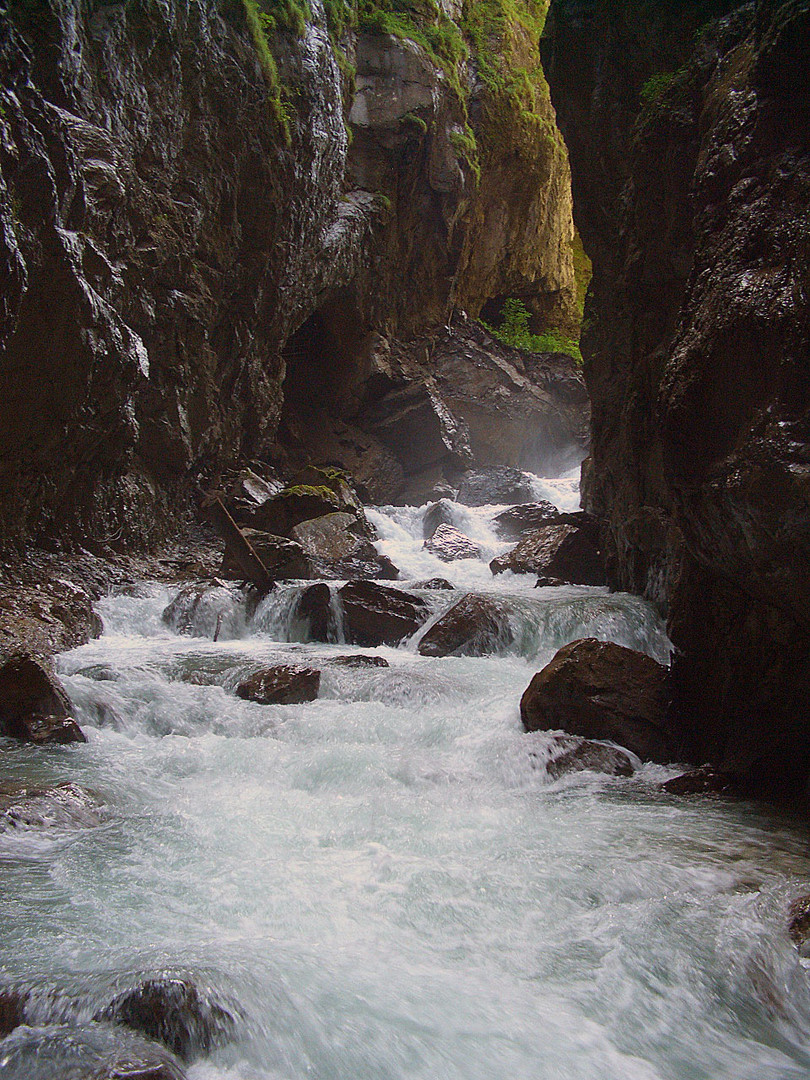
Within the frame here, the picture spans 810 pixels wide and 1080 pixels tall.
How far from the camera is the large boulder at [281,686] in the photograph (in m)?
7.34

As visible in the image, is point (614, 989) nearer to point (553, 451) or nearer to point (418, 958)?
point (418, 958)

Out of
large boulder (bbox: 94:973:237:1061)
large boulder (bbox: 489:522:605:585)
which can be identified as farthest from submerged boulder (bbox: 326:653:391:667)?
large boulder (bbox: 94:973:237:1061)

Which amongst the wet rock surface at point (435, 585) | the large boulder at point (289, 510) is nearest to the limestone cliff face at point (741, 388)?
the wet rock surface at point (435, 585)

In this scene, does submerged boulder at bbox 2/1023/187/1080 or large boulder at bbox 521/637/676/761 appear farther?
large boulder at bbox 521/637/676/761

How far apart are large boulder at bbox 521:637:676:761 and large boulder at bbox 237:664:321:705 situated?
2251 mm

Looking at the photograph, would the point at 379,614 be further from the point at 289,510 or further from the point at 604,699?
the point at 289,510

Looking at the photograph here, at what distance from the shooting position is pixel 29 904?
3385 millimetres

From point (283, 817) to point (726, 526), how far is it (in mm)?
3427

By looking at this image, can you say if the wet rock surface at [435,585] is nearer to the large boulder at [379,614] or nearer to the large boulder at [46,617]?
the large boulder at [379,614]

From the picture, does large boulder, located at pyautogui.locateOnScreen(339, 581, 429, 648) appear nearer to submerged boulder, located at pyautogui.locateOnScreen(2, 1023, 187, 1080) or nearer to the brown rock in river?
the brown rock in river

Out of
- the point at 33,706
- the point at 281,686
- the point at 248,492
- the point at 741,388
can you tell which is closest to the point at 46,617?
the point at 33,706

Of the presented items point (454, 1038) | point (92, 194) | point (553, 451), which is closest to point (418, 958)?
point (454, 1038)

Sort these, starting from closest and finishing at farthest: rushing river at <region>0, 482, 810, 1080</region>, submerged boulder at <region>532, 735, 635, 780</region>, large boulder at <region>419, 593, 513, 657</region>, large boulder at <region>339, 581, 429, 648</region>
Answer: rushing river at <region>0, 482, 810, 1080</region>
submerged boulder at <region>532, 735, 635, 780</region>
large boulder at <region>419, 593, 513, 657</region>
large boulder at <region>339, 581, 429, 648</region>

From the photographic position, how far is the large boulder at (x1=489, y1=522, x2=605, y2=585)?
40.8 ft
